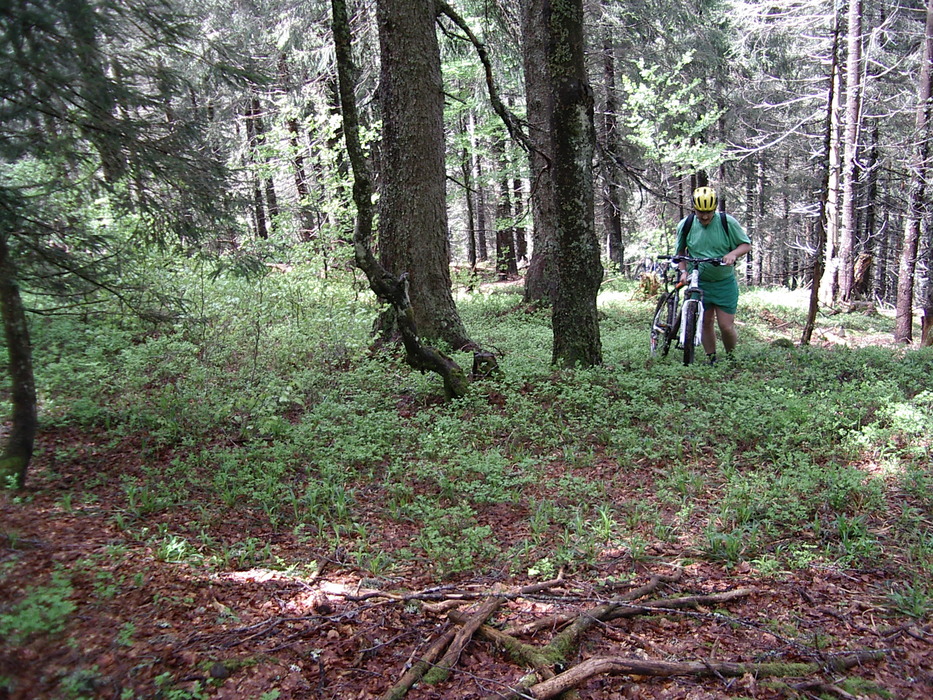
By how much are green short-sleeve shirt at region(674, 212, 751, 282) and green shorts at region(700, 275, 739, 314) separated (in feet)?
0.23

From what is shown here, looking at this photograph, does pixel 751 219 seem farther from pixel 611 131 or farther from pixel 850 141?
pixel 611 131

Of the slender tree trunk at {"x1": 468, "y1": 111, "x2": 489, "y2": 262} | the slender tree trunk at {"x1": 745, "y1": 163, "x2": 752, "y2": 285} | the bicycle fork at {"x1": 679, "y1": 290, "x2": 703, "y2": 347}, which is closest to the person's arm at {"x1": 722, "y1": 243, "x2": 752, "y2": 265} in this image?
the bicycle fork at {"x1": 679, "y1": 290, "x2": 703, "y2": 347}

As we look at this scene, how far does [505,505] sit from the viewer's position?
4.11 meters

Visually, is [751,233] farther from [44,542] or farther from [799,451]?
[44,542]

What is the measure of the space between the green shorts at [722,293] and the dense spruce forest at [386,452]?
0.75 meters

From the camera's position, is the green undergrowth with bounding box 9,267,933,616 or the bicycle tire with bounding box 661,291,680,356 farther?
the bicycle tire with bounding box 661,291,680,356

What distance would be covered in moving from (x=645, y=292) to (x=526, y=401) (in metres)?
10.0

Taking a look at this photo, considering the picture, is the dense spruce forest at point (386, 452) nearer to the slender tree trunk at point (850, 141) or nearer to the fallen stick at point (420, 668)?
the fallen stick at point (420, 668)

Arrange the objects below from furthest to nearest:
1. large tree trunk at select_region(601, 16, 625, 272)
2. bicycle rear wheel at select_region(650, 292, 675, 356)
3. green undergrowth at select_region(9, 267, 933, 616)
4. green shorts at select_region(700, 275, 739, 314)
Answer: large tree trunk at select_region(601, 16, 625, 272), bicycle rear wheel at select_region(650, 292, 675, 356), green shorts at select_region(700, 275, 739, 314), green undergrowth at select_region(9, 267, 933, 616)

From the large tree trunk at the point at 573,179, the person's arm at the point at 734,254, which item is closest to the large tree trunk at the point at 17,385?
the large tree trunk at the point at 573,179

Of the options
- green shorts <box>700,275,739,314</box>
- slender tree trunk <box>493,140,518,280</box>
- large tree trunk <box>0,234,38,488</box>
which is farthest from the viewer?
slender tree trunk <box>493,140,518,280</box>

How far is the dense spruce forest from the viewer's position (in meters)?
2.53

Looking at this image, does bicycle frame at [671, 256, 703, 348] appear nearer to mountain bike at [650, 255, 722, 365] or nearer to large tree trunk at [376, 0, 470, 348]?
mountain bike at [650, 255, 722, 365]

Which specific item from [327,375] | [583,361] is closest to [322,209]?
[327,375]
